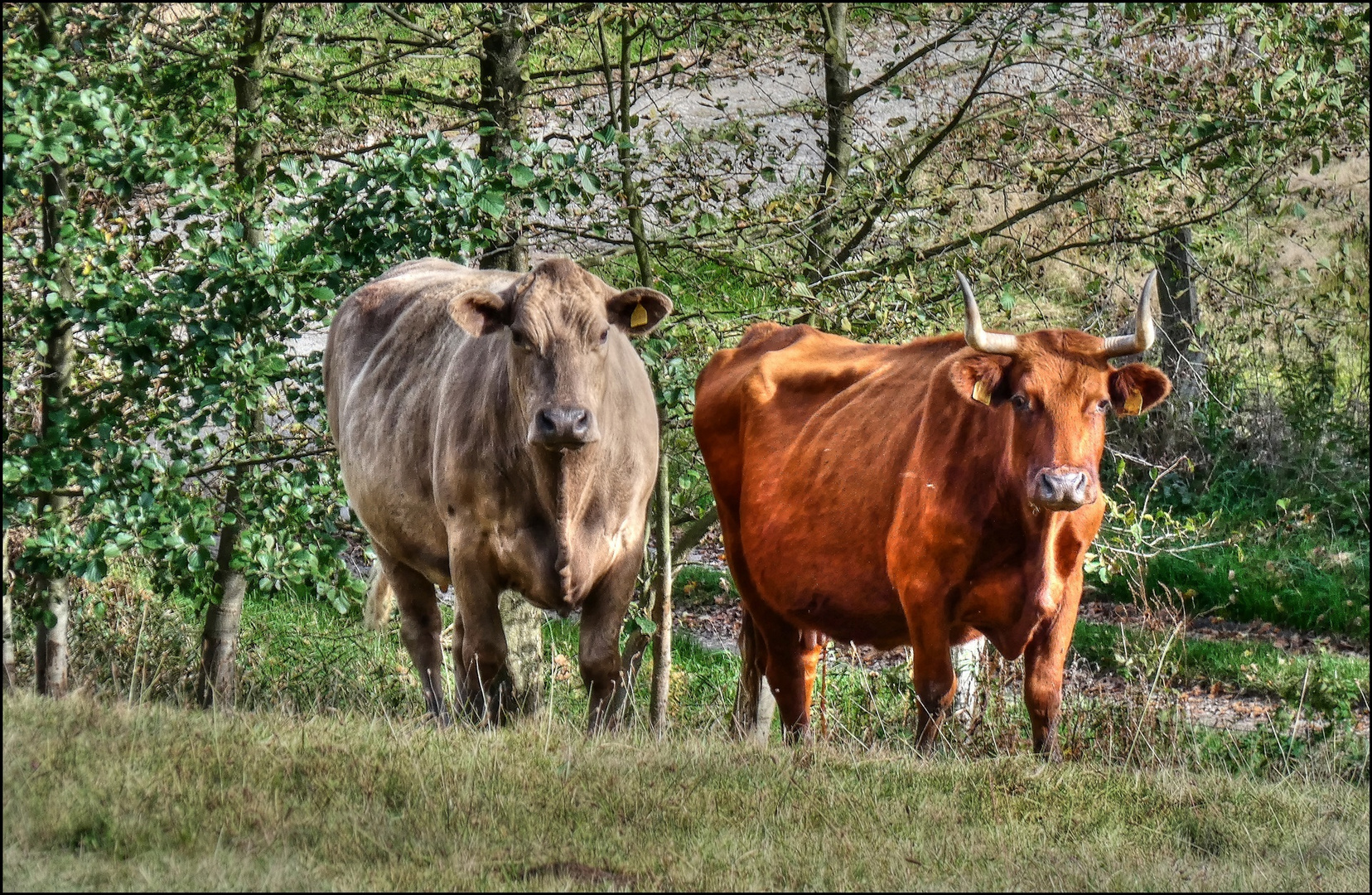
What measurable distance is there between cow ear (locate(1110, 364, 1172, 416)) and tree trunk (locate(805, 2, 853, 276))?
251cm

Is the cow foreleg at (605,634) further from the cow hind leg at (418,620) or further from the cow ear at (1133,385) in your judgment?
the cow ear at (1133,385)

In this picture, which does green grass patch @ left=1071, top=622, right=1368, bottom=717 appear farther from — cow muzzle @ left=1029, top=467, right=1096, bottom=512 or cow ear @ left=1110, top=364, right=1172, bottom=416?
cow muzzle @ left=1029, top=467, right=1096, bottom=512

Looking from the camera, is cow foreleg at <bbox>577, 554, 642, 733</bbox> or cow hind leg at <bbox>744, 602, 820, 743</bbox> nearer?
cow foreleg at <bbox>577, 554, 642, 733</bbox>

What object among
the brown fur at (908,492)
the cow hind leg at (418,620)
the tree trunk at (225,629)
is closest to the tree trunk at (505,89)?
the brown fur at (908,492)

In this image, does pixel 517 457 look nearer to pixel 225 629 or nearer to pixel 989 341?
pixel 989 341

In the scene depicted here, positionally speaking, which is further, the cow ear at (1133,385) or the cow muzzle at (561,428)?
the cow ear at (1133,385)

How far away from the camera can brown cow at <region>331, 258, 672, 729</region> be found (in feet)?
20.9

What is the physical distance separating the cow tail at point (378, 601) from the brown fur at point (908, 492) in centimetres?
202

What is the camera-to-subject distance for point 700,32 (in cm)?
890

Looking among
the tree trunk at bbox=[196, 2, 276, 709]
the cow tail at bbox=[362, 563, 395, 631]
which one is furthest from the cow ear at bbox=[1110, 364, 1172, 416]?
the cow tail at bbox=[362, 563, 395, 631]

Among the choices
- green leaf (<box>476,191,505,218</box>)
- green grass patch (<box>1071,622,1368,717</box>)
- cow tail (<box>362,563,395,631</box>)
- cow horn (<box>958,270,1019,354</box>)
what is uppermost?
green leaf (<box>476,191,505,218</box>)

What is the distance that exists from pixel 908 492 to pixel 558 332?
5.78 feet

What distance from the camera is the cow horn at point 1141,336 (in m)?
5.97

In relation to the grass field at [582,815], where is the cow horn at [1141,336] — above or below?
above
